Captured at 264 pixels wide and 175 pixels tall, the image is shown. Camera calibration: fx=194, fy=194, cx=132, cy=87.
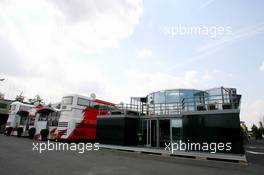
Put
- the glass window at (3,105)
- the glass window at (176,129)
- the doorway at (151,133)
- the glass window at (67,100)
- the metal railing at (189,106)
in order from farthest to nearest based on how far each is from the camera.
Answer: the glass window at (3,105) < the glass window at (67,100) < the doorway at (151,133) < the glass window at (176,129) < the metal railing at (189,106)

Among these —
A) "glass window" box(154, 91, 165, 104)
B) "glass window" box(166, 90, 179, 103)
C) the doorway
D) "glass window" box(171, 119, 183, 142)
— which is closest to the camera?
"glass window" box(171, 119, 183, 142)

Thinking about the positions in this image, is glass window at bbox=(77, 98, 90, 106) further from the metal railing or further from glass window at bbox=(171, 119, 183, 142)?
glass window at bbox=(171, 119, 183, 142)

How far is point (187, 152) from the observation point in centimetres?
1279

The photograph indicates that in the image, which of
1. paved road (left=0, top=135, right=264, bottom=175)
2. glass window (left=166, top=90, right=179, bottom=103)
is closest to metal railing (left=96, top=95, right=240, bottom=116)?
paved road (left=0, top=135, right=264, bottom=175)

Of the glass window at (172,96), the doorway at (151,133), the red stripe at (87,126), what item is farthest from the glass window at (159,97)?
the doorway at (151,133)

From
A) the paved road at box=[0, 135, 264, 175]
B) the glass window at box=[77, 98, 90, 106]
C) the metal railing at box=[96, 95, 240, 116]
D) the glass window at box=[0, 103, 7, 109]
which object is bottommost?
the paved road at box=[0, 135, 264, 175]

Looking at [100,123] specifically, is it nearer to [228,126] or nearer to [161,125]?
Answer: [161,125]

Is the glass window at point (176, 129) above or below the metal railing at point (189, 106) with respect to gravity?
below

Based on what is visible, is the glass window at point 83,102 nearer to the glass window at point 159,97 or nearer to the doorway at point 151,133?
the doorway at point 151,133

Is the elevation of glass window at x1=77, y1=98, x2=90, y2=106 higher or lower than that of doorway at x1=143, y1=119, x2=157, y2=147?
higher

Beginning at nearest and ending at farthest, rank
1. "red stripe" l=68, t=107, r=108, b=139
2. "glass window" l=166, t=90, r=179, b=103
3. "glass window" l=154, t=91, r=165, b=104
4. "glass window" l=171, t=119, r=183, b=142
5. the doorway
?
1. "glass window" l=171, t=119, r=183, b=142
2. the doorway
3. "red stripe" l=68, t=107, r=108, b=139
4. "glass window" l=166, t=90, r=179, b=103
5. "glass window" l=154, t=91, r=165, b=104

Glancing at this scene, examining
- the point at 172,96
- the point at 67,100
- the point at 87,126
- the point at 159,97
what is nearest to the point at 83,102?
the point at 67,100

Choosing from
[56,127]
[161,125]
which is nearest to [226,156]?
[161,125]

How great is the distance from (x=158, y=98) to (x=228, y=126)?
1715 cm
